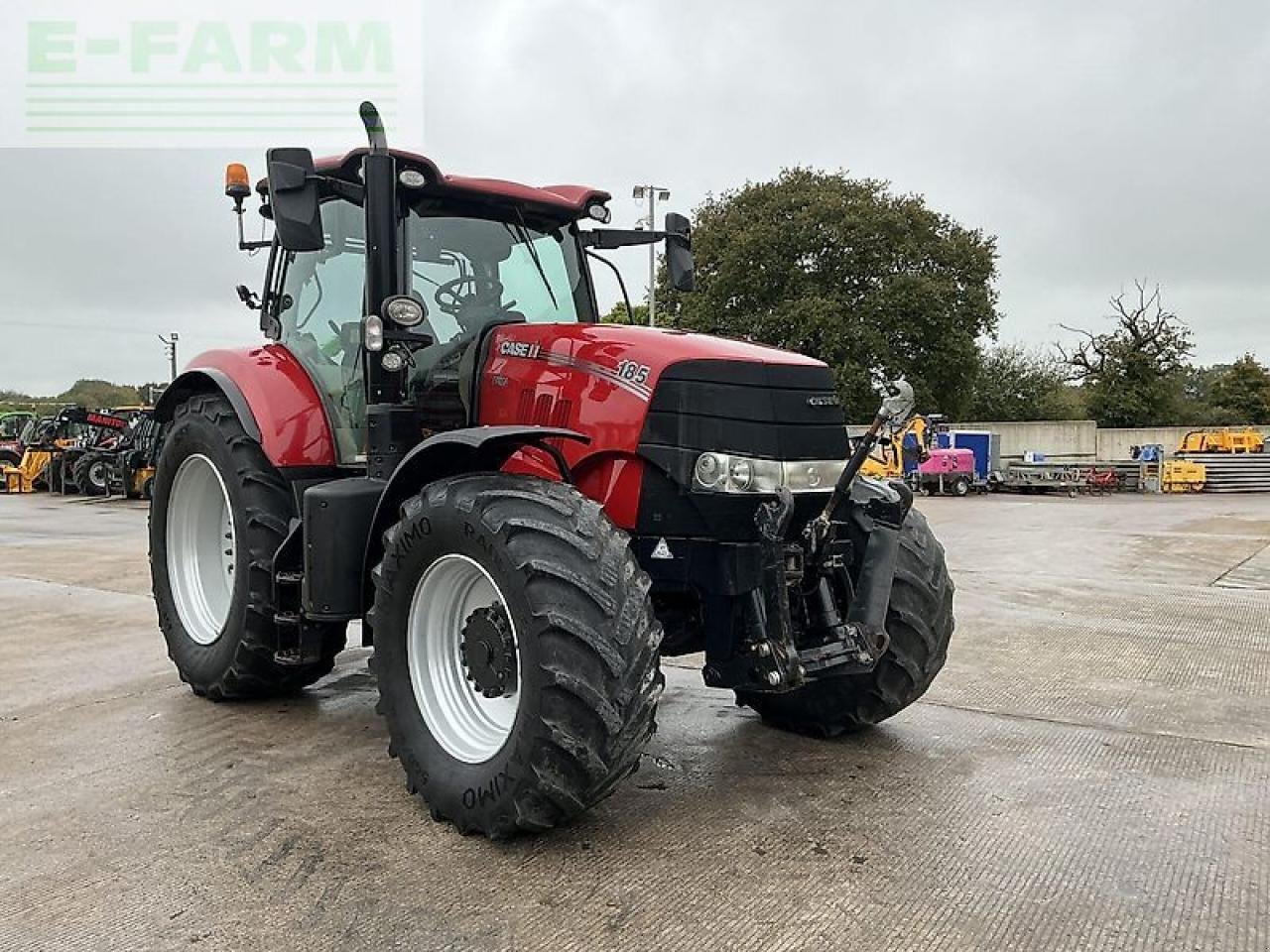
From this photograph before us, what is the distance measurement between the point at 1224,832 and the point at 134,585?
855 cm

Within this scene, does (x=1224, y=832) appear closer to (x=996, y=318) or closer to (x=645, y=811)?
(x=645, y=811)

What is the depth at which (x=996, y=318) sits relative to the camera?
109 ft

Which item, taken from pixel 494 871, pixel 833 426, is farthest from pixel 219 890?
pixel 833 426

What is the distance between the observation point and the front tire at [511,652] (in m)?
2.98

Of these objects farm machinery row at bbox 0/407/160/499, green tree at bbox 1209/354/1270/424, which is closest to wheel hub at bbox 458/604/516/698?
farm machinery row at bbox 0/407/160/499

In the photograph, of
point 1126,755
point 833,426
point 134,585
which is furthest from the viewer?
point 134,585

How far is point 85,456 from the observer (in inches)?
922

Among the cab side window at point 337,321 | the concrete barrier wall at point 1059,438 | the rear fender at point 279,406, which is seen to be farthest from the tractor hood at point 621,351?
the concrete barrier wall at point 1059,438

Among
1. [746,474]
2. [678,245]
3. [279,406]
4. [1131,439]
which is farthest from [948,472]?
[746,474]

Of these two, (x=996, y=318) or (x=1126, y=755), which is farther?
(x=996, y=318)

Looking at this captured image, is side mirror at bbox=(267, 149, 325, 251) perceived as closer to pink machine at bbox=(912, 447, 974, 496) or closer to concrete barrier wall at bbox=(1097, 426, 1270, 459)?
pink machine at bbox=(912, 447, 974, 496)

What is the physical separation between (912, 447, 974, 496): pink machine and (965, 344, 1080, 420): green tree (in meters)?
20.5

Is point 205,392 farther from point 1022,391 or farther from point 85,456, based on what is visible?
point 1022,391

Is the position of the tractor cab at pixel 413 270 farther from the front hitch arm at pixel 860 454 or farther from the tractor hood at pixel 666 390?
the front hitch arm at pixel 860 454
